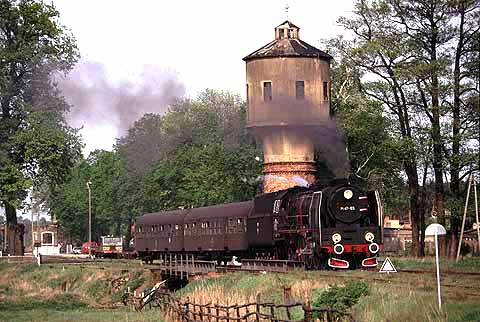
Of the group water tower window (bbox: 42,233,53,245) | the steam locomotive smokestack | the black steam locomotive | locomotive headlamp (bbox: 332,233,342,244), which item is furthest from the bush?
water tower window (bbox: 42,233,53,245)

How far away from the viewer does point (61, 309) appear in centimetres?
4612

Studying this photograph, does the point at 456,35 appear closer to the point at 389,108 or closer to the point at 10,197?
the point at 389,108

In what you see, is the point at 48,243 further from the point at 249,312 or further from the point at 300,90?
the point at 249,312

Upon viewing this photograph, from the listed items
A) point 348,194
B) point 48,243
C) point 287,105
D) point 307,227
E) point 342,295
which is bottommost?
point 48,243

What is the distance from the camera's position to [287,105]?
197 ft

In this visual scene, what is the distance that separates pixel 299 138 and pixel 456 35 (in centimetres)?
2024

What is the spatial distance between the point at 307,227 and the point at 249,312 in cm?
905

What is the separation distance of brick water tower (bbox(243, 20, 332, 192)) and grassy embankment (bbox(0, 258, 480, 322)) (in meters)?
13.4

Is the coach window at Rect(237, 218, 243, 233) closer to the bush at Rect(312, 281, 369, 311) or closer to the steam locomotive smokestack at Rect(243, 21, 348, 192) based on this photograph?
the steam locomotive smokestack at Rect(243, 21, 348, 192)

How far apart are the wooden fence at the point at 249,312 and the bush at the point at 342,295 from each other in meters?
0.66

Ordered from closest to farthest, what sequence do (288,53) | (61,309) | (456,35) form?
(456,35) → (61,309) → (288,53)

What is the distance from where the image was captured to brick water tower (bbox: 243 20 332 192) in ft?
195

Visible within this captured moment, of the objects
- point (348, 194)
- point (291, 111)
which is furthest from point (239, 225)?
point (291, 111)

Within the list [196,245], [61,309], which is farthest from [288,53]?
[61,309]
